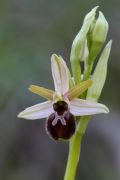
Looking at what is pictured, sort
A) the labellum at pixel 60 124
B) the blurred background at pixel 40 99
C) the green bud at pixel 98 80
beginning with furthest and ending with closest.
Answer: the blurred background at pixel 40 99, the green bud at pixel 98 80, the labellum at pixel 60 124

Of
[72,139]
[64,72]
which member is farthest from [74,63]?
[72,139]

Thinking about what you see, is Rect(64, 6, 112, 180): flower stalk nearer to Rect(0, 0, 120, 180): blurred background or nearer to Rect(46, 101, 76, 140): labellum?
Rect(46, 101, 76, 140): labellum

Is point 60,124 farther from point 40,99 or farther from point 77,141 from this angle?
point 40,99

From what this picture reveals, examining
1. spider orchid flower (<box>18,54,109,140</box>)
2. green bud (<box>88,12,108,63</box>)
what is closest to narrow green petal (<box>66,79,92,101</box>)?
spider orchid flower (<box>18,54,109,140</box>)

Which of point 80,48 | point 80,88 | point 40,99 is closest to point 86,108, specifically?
point 80,88

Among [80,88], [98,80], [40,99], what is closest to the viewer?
[80,88]

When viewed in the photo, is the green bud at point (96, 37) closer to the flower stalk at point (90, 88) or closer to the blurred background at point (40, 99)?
the flower stalk at point (90, 88)

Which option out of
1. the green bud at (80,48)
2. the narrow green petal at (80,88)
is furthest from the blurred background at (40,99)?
the narrow green petal at (80,88)
